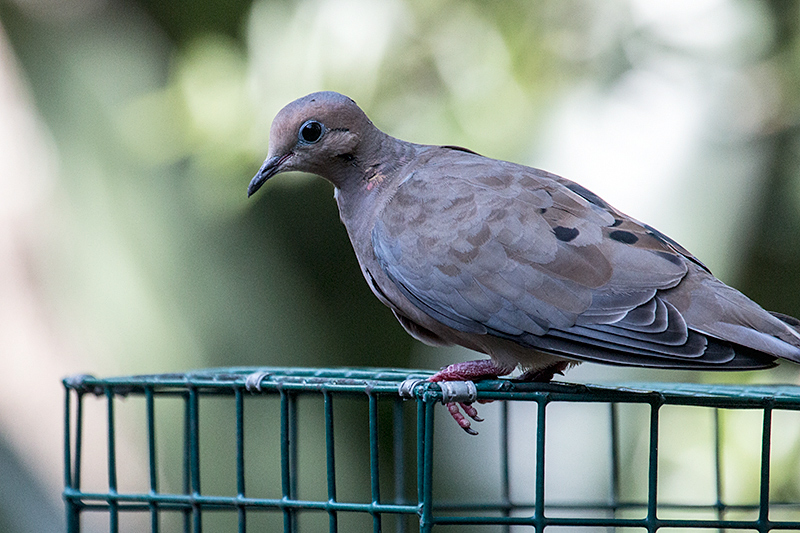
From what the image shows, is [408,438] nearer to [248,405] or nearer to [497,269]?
[248,405]

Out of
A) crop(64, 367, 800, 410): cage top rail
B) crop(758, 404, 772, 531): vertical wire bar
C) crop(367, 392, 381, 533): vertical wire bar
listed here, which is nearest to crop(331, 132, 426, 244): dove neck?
crop(64, 367, 800, 410): cage top rail

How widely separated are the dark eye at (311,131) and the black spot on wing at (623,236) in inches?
31.1

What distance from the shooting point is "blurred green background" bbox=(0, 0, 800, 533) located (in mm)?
3035

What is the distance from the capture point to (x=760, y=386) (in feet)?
7.44

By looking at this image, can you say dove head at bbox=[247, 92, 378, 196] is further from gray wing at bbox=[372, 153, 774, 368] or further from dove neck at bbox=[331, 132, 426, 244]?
gray wing at bbox=[372, 153, 774, 368]

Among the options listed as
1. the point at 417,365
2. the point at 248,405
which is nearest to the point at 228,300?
the point at 248,405

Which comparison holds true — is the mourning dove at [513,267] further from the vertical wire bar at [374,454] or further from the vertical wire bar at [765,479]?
the vertical wire bar at [374,454]

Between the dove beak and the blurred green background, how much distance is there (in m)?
0.91

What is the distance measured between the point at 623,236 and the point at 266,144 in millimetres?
1540

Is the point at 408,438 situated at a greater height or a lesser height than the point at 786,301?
lesser

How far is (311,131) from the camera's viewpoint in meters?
2.16

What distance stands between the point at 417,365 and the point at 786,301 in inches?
61.7

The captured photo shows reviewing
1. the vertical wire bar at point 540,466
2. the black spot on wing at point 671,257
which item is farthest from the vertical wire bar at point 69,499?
the black spot on wing at point 671,257

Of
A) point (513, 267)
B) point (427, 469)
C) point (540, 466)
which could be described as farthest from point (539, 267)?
point (427, 469)
